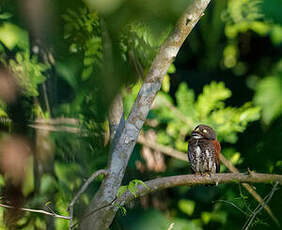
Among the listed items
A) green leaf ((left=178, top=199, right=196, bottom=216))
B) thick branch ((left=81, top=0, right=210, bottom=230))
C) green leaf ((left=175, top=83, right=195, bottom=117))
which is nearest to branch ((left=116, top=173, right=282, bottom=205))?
thick branch ((left=81, top=0, right=210, bottom=230))

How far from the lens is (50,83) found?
13.0 ft

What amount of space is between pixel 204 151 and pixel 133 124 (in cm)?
125

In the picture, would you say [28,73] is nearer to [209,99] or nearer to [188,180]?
[188,180]

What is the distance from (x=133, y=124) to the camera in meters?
3.16

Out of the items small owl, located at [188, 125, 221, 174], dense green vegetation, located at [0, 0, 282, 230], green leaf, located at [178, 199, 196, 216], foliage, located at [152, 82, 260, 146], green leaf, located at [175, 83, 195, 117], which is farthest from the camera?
green leaf, located at [178, 199, 196, 216]

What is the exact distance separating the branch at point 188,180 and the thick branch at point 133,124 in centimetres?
12

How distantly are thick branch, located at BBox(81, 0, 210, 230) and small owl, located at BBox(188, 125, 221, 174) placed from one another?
3.84ft

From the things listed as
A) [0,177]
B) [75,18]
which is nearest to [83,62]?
[75,18]

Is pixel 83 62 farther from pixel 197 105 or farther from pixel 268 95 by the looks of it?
pixel 268 95

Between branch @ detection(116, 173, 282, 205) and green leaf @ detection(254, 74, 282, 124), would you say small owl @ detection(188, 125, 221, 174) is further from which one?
green leaf @ detection(254, 74, 282, 124)

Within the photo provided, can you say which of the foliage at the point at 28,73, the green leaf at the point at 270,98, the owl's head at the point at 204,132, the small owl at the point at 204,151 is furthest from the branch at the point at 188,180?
the green leaf at the point at 270,98

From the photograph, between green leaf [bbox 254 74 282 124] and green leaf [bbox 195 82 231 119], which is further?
green leaf [bbox 254 74 282 124]

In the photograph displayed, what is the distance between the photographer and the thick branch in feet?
10.3

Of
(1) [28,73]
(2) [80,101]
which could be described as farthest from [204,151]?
(1) [28,73]
